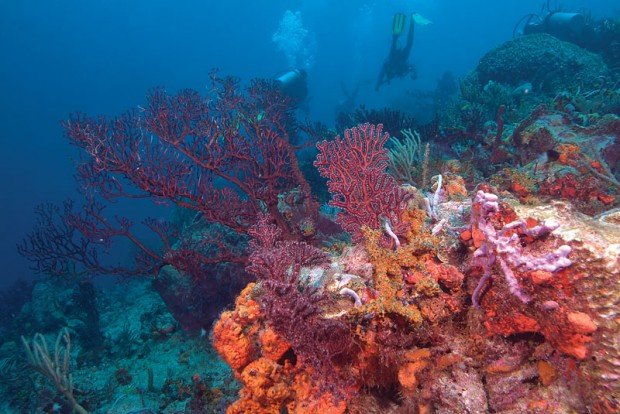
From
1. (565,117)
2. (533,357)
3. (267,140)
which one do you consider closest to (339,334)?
(533,357)

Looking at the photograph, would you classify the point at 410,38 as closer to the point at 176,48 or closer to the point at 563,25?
the point at 563,25

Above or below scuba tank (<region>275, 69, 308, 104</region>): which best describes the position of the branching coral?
below

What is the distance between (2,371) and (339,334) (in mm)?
9040

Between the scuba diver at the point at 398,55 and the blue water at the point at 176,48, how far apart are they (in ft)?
115

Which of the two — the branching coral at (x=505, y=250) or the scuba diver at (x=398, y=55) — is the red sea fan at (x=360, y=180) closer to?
the branching coral at (x=505, y=250)

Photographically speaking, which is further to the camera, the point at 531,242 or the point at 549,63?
the point at 549,63

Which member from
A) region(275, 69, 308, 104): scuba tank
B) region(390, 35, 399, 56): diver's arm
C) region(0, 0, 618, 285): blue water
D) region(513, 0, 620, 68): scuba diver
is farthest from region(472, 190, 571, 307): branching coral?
region(0, 0, 618, 285): blue water

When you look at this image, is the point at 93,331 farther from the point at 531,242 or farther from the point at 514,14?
the point at 514,14

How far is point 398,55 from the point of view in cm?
1938

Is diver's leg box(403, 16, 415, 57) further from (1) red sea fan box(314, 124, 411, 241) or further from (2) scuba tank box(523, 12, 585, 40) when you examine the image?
(1) red sea fan box(314, 124, 411, 241)

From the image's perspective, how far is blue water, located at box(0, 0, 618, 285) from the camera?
214ft

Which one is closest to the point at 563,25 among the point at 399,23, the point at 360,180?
the point at 399,23

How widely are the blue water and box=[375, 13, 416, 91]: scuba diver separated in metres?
35.0

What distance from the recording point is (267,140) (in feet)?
18.9
